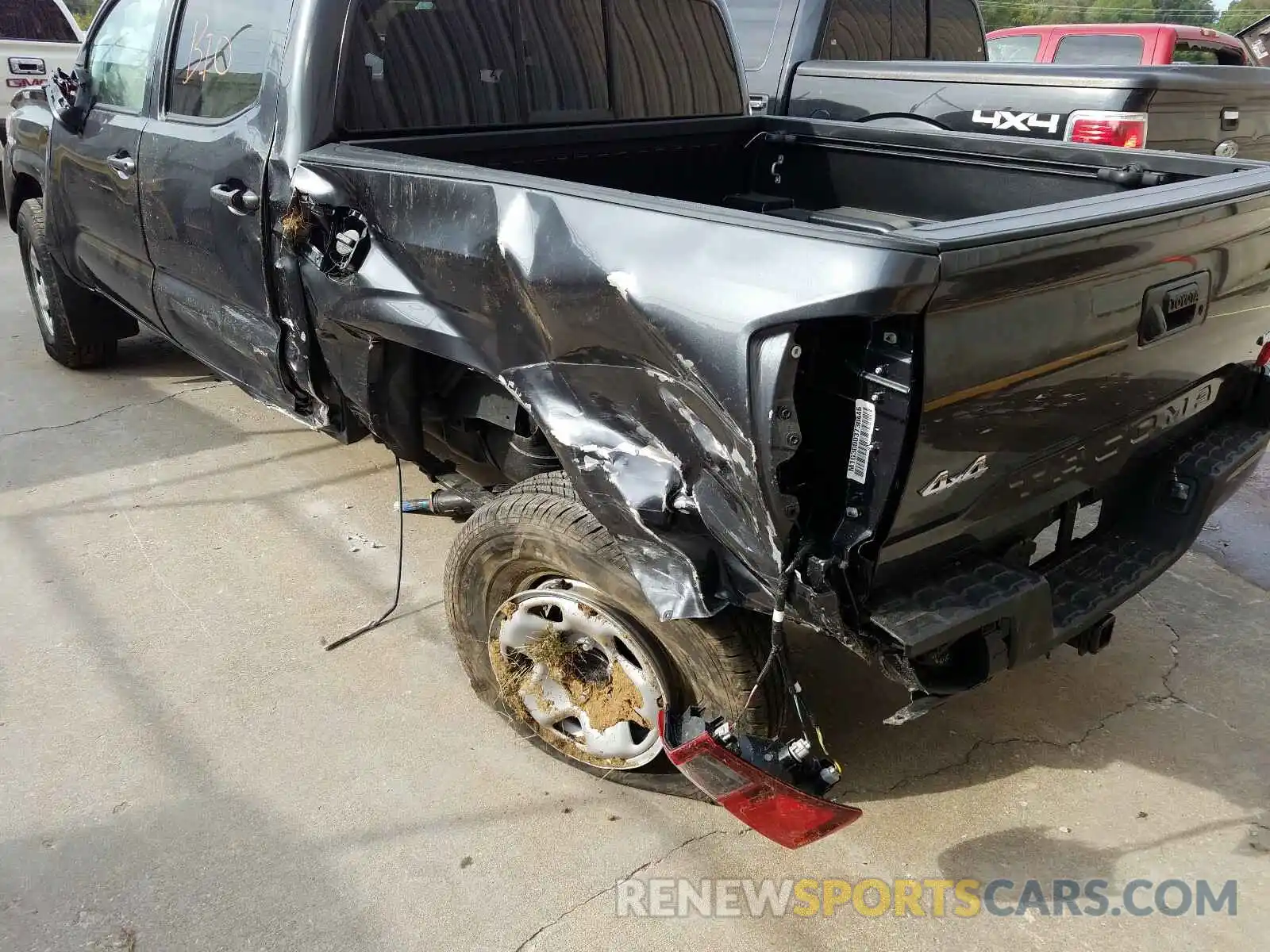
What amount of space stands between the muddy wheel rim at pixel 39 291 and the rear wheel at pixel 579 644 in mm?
3783

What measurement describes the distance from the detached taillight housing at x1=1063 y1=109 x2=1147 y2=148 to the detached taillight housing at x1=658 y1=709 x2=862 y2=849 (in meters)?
3.83

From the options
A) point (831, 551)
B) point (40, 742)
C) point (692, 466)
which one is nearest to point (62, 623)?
point (40, 742)

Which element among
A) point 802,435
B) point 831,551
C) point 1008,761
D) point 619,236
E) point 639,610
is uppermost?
point 619,236

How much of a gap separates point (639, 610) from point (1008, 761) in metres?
1.26

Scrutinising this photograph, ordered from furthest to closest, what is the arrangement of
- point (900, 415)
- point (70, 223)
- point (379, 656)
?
point (70, 223)
point (379, 656)
point (900, 415)

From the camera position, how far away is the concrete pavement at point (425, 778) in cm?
234

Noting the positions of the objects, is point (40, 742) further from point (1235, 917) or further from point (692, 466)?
point (1235, 917)

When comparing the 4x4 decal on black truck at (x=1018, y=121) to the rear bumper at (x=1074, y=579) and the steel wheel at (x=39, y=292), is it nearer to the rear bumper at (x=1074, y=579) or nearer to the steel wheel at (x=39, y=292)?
the rear bumper at (x=1074, y=579)

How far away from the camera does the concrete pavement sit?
234 cm

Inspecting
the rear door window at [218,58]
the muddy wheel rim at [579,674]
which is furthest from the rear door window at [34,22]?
the muddy wheel rim at [579,674]

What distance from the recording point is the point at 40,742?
283cm

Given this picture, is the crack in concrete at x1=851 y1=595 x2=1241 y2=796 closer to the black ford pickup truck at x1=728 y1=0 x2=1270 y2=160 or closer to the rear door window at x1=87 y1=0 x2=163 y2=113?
the black ford pickup truck at x1=728 y1=0 x2=1270 y2=160

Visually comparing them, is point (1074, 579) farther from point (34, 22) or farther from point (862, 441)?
point (34, 22)

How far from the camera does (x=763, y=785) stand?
Answer: 2.13 m
